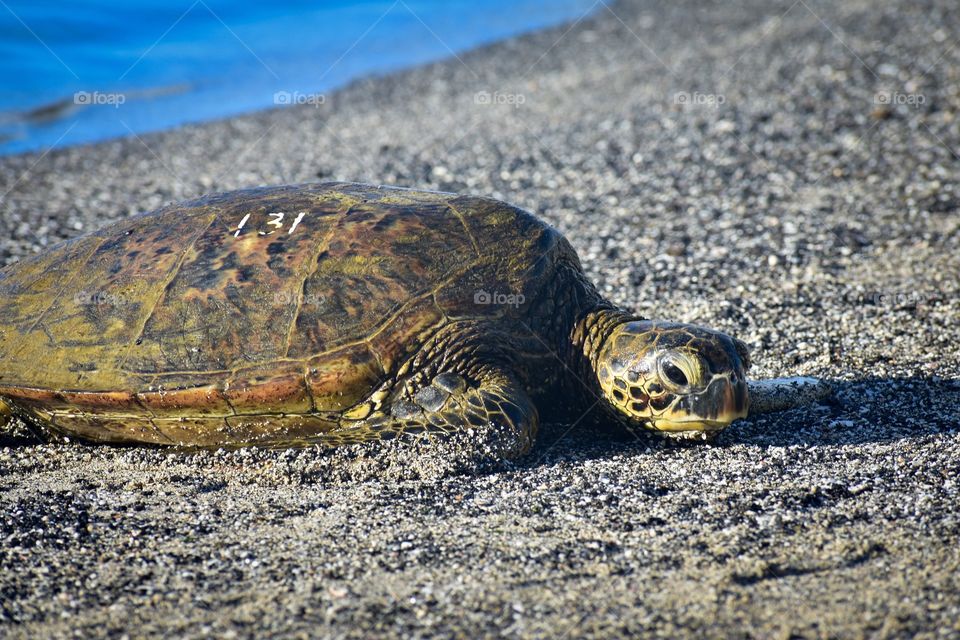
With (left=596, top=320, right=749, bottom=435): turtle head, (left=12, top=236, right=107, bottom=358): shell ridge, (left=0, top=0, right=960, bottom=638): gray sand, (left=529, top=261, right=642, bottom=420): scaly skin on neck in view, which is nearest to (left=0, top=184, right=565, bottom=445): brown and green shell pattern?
(left=12, top=236, right=107, bottom=358): shell ridge

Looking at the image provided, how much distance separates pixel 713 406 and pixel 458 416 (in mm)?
1108

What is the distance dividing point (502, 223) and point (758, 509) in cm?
184

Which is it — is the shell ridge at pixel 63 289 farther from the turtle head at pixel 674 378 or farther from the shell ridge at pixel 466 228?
the turtle head at pixel 674 378

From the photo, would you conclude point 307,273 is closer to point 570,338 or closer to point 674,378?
point 570,338

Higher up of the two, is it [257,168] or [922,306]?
[257,168]

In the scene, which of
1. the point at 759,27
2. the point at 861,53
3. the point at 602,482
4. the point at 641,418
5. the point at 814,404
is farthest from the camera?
the point at 759,27

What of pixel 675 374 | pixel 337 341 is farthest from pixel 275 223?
pixel 675 374

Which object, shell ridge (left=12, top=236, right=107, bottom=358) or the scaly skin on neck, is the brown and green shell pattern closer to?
shell ridge (left=12, top=236, right=107, bottom=358)

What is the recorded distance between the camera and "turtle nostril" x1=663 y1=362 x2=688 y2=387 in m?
3.81

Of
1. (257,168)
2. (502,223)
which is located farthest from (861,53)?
(502,223)

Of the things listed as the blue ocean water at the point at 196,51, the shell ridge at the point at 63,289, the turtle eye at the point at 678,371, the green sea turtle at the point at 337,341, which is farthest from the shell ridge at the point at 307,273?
the blue ocean water at the point at 196,51

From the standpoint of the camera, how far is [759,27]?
13.7 metres

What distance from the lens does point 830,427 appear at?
4109mm

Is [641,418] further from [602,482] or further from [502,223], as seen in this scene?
[502,223]
